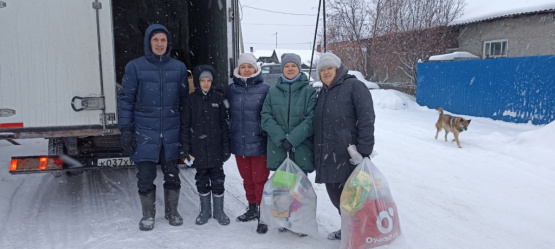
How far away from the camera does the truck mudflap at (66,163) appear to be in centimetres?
431

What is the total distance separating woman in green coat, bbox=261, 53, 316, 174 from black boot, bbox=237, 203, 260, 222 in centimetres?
66

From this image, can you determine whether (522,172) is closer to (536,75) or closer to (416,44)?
(536,75)

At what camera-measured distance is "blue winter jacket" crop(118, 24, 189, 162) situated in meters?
3.83

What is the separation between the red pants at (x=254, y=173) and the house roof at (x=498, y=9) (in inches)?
574

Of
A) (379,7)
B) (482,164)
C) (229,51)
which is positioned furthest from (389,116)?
(379,7)

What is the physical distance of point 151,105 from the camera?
388 centimetres

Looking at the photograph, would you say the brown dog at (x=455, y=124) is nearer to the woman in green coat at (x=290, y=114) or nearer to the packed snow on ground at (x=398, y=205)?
the packed snow on ground at (x=398, y=205)

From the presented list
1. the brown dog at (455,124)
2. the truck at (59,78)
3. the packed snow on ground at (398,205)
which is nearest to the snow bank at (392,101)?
the brown dog at (455,124)

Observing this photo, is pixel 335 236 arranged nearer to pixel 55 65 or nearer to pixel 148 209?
pixel 148 209

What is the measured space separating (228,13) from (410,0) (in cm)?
1692

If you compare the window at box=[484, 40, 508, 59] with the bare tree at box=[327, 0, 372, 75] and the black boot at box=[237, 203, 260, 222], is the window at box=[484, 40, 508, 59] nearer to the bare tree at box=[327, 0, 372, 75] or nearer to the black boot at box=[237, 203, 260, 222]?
the bare tree at box=[327, 0, 372, 75]

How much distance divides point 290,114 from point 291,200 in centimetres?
75

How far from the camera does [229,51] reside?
512 centimetres

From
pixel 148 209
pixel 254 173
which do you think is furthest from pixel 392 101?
pixel 148 209
